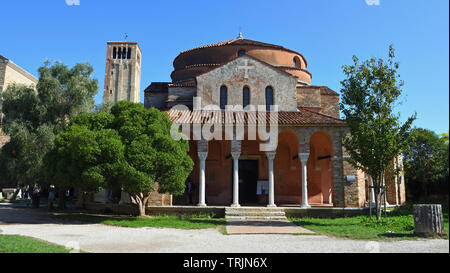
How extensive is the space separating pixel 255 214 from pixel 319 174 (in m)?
6.13

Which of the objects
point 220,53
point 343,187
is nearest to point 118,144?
point 343,187

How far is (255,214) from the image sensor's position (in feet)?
46.2

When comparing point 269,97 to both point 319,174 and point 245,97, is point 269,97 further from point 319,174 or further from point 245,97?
point 319,174

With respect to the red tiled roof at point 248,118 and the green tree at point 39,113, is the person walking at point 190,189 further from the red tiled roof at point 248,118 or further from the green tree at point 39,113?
the green tree at point 39,113

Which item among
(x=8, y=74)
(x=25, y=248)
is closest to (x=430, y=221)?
(x=25, y=248)

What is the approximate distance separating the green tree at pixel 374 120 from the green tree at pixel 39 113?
600 inches

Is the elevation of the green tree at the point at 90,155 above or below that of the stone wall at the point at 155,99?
below

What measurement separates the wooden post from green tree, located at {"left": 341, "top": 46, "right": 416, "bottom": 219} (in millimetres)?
4032

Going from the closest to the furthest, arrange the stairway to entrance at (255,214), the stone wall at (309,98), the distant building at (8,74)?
the stairway to entrance at (255,214)
the stone wall at (309,98)
the distant building at (8,74)

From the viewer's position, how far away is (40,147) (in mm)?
17797

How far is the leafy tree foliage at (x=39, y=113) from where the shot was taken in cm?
1777

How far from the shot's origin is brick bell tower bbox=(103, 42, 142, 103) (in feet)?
169

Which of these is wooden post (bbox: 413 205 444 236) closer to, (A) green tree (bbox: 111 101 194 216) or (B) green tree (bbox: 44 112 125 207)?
(A) green tree (bbox: 111 101 194 216)

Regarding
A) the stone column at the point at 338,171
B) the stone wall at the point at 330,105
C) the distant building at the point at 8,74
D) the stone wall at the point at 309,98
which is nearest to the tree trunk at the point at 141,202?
the stone column at the point at 338,171
